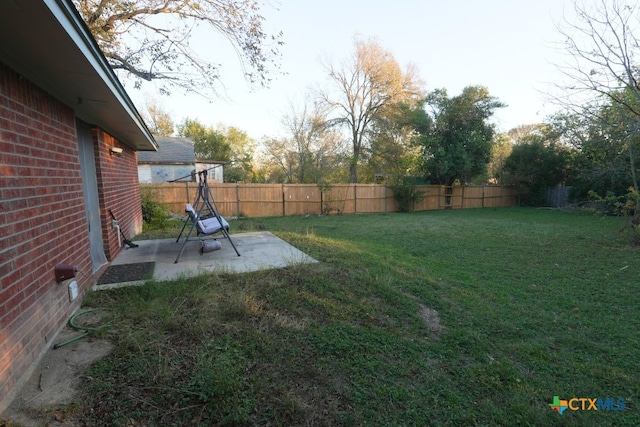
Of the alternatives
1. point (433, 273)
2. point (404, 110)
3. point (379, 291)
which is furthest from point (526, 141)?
point (379, 291)

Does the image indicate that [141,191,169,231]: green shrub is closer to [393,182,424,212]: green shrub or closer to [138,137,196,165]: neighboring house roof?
[138,137,196,165]: neighboring house roof

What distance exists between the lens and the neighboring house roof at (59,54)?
4.89 ft

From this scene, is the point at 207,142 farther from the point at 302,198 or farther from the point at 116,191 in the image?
the point at 116,191

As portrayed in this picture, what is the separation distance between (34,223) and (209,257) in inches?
99.0

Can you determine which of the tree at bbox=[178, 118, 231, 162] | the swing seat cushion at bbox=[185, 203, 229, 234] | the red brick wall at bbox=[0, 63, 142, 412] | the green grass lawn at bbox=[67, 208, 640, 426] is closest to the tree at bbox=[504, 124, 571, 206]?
the green grass lawn at bbox=[67, 208, 640, 426]

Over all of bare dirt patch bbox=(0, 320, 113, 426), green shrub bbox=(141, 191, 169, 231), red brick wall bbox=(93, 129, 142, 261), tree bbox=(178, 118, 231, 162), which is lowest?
bare dirt patch bbox=(0, 320, 113, 426)

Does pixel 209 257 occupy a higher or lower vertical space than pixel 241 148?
lower

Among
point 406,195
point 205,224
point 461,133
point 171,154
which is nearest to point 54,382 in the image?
point 205,224

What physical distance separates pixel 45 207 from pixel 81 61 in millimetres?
1124

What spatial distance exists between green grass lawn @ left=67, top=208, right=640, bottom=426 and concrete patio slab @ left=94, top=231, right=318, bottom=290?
33 cm

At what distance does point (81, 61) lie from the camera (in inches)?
82.8

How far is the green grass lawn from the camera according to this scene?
1724mm

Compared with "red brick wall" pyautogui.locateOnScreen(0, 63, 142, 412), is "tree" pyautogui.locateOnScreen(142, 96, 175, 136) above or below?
above

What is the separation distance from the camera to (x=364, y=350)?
233cm
